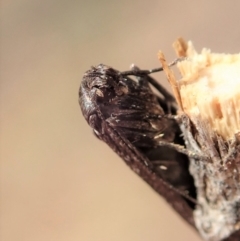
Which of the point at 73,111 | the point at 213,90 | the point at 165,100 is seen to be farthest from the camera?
the point at 73,111

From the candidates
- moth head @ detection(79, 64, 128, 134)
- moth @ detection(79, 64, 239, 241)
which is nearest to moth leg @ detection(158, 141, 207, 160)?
moth @ detection(79, 64, 239, 241)

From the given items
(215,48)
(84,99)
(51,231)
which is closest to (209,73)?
(84,99)

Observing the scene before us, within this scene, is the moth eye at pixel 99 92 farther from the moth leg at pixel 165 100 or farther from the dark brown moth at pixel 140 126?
the moth leg at pixel 165 100

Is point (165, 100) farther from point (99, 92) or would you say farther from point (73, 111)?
point (73, 111)

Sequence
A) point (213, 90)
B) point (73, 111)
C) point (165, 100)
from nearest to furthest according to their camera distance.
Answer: point (213, 90)
point (165, 100)
point (73, 111)

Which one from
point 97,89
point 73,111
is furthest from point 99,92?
point 73,111

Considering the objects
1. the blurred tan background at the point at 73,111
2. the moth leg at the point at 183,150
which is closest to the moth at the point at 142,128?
the moth leg at the point at 183,150

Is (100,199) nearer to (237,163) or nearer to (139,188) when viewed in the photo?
(139,188)
